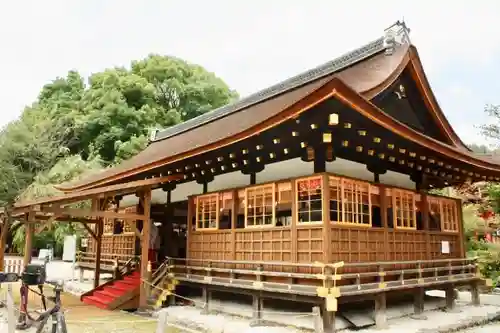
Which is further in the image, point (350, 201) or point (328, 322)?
point (350, 201)

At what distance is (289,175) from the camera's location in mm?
9359

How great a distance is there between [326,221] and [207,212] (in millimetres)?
3971

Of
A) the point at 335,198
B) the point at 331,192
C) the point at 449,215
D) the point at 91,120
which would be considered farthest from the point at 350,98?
the point at 91,120

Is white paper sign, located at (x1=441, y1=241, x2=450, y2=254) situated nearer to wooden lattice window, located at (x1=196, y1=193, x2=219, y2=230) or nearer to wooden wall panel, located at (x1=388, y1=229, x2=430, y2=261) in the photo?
wooden wall panel, located at (x1=388, y1=229, x2=430, y2=261)

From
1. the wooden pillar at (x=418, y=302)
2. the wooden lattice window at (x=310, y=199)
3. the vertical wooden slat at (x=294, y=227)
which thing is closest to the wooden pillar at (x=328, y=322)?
the vertical wooden slat at (x=294, y=227)

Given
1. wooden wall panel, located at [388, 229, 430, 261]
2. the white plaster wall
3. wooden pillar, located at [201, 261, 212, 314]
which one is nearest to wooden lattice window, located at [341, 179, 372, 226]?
the white plaster wall

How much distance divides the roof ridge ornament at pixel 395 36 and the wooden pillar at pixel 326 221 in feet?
15.1

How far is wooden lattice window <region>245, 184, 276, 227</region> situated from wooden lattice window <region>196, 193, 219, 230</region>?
1.14 meters

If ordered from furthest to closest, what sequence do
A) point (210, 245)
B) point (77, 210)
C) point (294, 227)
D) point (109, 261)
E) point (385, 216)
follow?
point (109, 261) < point (210, 245) < point (77, 210) < point (385, 216) < point (294, 227)

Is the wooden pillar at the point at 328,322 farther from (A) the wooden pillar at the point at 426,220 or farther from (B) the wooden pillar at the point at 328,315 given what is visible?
(A) the wooden pillar at the point at 426,220

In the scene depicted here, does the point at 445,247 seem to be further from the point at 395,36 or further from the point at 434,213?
the point at 395,36

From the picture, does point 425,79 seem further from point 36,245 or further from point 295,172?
point 36,245

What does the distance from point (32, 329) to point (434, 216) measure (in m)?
9.62

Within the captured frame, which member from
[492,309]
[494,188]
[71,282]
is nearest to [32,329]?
[71,282]
